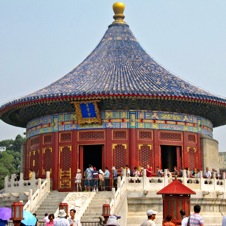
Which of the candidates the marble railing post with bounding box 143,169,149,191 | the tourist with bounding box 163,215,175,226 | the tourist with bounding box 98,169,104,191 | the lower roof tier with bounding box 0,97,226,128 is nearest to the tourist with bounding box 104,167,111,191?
the tourist with bounding box 98,169,104,191

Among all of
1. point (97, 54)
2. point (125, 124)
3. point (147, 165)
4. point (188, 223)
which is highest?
point (97, 54)

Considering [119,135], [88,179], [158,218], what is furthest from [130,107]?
[158,218]

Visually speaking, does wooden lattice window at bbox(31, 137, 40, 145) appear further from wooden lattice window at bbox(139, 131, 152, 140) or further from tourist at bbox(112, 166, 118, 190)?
wooden lattice window at bbox(139, 131, 152, 140)

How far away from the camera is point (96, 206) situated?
27625 mm

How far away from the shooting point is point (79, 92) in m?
32.4

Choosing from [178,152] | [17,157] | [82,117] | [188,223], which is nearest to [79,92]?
[82,117]

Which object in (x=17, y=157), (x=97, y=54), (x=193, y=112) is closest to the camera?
(x=193, y=112)

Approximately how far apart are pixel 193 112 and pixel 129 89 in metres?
4.45

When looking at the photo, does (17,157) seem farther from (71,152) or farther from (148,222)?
(148,222)

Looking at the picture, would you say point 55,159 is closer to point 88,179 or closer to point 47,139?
point 47,139

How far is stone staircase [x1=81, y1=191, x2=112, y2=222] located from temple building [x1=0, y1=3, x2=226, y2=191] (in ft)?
13.2

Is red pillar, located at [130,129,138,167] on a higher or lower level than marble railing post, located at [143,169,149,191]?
higher

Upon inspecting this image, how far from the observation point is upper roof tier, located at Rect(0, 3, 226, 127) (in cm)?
3253

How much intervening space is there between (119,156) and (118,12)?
38.1 ft
